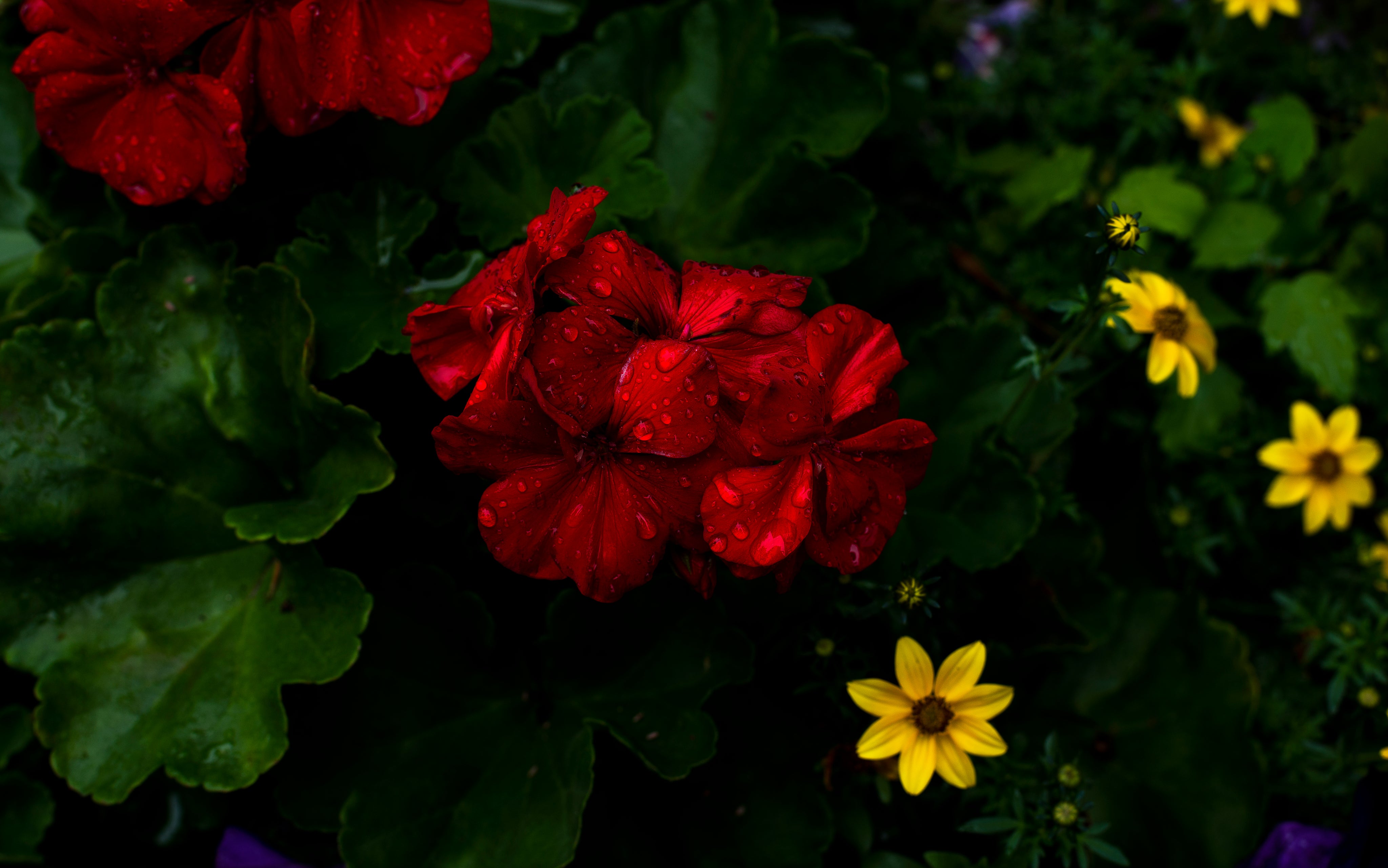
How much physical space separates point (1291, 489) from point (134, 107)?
212 centimetres

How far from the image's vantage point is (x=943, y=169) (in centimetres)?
229

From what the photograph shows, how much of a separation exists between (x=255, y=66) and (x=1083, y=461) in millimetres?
1821

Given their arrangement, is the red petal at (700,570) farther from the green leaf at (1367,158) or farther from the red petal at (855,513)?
the green leaf at (1367,158)

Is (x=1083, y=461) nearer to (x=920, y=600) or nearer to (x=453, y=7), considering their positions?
(x=920, y=600)

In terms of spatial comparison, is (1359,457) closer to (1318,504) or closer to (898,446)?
(1318,504)

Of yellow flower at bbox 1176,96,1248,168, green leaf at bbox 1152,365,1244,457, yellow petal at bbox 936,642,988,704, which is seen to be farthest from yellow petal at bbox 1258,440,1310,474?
yellow petal at bbox 936,642,988,704

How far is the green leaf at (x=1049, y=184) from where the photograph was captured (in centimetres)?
207

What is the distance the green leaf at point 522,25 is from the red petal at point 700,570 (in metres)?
1.05

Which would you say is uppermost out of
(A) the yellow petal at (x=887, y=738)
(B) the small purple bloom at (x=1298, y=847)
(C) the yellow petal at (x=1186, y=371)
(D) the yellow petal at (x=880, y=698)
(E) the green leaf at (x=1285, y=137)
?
(E) the green leaf at (x=1285, y=137)

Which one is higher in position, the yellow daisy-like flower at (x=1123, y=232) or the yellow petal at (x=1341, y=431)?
the yellow daisy-like flower at (x=1123, y=232)

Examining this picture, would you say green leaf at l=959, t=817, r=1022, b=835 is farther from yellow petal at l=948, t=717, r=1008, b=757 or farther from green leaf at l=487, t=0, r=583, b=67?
green leaf at l=487, t=0, r=583, b=67

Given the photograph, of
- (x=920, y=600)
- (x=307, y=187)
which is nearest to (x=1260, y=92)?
(x=920, y=600)

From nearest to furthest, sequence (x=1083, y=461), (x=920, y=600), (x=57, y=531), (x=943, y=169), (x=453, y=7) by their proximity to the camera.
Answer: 1. (x=920, y=600)
2. (x=453, y=7)
3. (x=57, y=531)
4. (x=1083, y=461)
5. (x=943, y=169)

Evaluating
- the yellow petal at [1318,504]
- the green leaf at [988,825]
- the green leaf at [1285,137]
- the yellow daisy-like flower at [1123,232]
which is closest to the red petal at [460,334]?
the yellow daisy-like flower at [1123,232]
